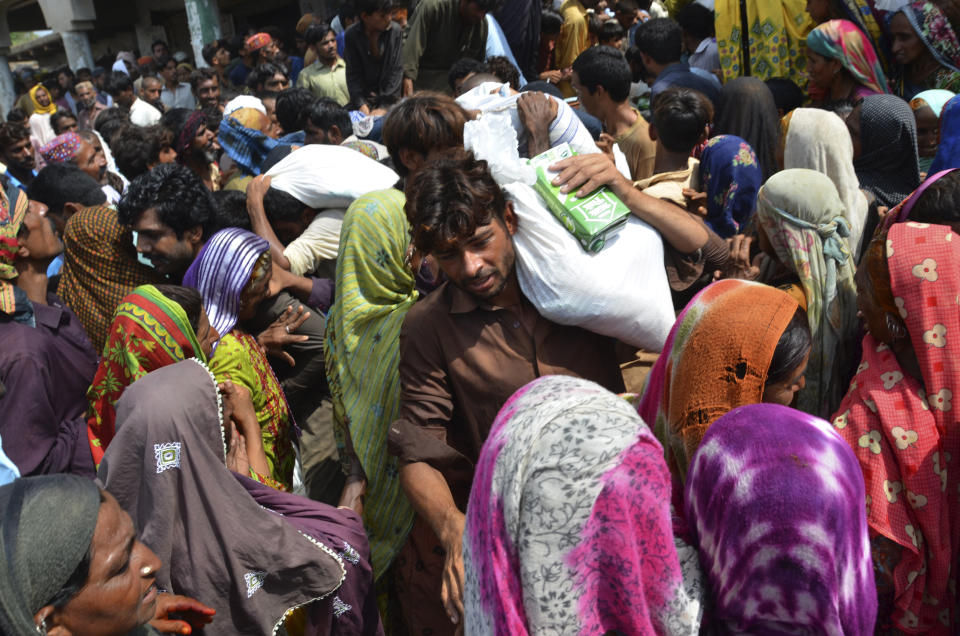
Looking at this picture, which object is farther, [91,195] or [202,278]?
[91,195]

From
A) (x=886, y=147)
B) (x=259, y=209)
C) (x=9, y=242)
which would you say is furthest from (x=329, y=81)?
(x=886, y=147)

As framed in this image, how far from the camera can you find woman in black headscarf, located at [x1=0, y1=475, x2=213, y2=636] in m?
1.38

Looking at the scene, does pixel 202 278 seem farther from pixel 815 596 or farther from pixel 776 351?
pixel 815 596

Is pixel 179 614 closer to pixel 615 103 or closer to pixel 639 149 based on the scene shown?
pixel 639 149

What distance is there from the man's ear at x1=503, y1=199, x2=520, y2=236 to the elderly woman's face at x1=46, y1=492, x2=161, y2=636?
1.20 m

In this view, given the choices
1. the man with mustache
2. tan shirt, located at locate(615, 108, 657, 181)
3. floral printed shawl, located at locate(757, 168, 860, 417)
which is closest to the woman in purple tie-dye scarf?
floral printed shawl, located at locate(757, 168, 860, 417)

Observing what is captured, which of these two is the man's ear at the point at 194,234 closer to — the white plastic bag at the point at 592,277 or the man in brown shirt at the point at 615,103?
the white plastic bag at the point at 592,277

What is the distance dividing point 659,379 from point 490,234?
1.97 ft

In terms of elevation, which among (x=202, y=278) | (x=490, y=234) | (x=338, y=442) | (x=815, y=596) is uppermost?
(x=490, y=234)

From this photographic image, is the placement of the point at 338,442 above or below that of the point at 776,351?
below

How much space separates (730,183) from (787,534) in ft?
8.12

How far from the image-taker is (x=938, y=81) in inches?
173

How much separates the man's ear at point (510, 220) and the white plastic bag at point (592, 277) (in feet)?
0.06

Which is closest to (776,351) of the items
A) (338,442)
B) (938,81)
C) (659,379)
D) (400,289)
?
(659,379)
